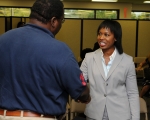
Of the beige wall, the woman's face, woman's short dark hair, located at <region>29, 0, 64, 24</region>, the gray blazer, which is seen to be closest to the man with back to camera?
woman's short dark hair, located at <region>29, 0, 64, 24</region>

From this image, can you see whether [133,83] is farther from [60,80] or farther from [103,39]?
[60,80]

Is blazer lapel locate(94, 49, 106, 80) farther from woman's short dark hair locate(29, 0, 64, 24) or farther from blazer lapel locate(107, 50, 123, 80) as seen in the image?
woman's short dark hair locate(29, 0, 64, 24)

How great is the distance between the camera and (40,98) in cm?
142

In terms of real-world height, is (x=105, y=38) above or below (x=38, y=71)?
above

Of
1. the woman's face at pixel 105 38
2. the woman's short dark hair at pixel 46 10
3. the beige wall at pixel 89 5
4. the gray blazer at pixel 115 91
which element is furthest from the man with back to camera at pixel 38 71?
the beige wall at pixel 89 5

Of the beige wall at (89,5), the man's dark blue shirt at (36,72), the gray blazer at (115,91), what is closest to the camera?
the man's dark blue shirt at (36,72)

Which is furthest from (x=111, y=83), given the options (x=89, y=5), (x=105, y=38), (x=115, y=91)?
(x=89, y=5)

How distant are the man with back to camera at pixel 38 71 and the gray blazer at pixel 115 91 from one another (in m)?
0.59

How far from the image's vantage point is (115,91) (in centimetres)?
204

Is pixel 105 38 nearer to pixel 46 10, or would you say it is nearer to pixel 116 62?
pixel 116 62

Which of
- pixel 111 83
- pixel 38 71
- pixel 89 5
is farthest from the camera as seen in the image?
pixel 89 5

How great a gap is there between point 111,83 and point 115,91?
0.06 m

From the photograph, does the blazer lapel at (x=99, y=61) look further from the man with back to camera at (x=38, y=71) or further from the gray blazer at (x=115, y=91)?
the man with back to camera at (x=38, y=71)

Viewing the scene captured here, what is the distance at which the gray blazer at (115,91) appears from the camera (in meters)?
2.04
